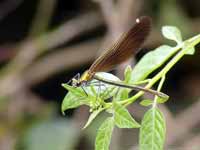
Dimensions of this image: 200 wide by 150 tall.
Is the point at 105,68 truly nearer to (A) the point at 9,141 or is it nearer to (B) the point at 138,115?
(A) the point at 9,141

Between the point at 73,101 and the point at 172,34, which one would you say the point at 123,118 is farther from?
the point at 172,34

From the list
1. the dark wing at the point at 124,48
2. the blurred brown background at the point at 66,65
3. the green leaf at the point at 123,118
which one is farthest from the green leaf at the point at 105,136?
the blurred brown background at the point at 66,65

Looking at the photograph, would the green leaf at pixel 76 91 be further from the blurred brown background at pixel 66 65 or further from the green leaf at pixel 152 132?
the blurred brown background at pixel 66 65

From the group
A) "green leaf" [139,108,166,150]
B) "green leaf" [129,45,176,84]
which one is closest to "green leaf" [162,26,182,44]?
"green leaf" [129,45,176,84]

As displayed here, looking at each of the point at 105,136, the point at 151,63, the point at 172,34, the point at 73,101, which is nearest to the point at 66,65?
the point at 172,34

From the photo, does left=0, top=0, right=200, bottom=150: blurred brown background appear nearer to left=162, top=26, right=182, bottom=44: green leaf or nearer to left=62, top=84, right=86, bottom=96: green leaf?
left=162, top=26, right=182, bottom=44: green leaf

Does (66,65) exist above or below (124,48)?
above

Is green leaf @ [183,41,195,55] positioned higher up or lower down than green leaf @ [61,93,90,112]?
higher up
